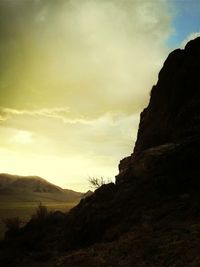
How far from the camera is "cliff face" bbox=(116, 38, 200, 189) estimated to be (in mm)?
19703

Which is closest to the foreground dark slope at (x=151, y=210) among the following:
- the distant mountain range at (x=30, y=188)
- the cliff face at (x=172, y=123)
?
the cliff face at (x=172, y=123)

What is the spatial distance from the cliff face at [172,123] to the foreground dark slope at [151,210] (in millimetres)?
52

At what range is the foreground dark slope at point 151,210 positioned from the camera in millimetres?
12844

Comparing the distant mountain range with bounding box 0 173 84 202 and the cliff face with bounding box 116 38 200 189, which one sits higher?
the distant mountain range with bounding box 0 173 84 202

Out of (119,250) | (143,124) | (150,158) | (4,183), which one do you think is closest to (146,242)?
(119,250)

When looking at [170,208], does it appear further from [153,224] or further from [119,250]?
[119,250]

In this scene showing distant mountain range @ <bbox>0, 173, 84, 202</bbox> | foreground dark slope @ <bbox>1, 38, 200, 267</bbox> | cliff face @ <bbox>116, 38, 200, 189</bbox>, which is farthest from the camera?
distant mountain range @ <bbox>0, 173, 84, 202</bbox>

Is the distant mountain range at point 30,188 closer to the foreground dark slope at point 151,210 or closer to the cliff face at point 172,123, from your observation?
the cliff face at point 172,123

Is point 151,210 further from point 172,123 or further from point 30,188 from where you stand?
point 30,188

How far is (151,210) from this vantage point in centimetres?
1661

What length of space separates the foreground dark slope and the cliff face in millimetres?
52

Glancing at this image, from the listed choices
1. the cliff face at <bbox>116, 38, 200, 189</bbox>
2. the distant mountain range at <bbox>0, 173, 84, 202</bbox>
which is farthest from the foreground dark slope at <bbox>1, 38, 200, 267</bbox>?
the distant mountain range at <bbox>0, 173, 84, 202</bbox>

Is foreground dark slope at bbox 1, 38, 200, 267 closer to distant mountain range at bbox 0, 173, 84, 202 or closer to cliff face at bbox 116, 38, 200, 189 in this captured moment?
cliff face at bbox 116, 38, 200, 189

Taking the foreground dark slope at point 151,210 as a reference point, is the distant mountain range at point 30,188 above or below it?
above
